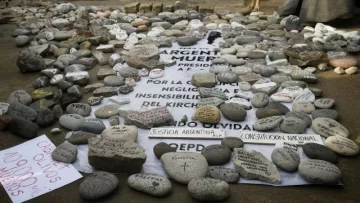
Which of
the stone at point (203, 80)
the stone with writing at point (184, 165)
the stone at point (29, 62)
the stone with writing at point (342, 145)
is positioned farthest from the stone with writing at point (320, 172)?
the stone at point (29, 62)

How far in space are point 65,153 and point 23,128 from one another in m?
0.33

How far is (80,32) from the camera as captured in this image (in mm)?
3053

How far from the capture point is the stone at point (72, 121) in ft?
5.94

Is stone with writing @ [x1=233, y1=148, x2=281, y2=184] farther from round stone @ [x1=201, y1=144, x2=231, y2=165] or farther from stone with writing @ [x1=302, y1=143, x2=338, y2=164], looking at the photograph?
stone with writing @ [x1=302, y1=143, x2=338, y2=164]

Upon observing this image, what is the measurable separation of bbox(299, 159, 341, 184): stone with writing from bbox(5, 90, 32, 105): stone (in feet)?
4.80

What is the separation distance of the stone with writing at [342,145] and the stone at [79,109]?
45.9 inches

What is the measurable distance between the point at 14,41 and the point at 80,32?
0.58m

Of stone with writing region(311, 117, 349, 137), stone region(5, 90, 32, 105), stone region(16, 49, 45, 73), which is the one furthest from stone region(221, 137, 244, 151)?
stone region(16, 49, 45, 73)

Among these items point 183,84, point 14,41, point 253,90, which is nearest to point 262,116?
point 253,90

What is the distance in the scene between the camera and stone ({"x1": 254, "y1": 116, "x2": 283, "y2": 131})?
1.74 meters

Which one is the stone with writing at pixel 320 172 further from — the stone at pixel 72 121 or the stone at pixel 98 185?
the stone at pixel 72 121

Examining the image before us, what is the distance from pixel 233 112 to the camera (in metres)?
1.84

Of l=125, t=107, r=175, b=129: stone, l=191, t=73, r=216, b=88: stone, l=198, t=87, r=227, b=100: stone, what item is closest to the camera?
l=125, t=107, r=175, b=129: stone

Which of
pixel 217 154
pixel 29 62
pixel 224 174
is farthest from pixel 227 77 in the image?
pixel 29 62
